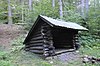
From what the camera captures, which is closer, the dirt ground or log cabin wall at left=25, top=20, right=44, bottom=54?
log cabin wall at left=25, top=20, right=44, bottom=54

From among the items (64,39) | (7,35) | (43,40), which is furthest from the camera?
(7,35)

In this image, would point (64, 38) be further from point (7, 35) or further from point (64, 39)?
point (7, 35)

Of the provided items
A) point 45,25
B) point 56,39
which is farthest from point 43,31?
point 56,39

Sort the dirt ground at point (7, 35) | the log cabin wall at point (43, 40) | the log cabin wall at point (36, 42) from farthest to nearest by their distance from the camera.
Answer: the dirt ground at point (7, 35) → the log cabin wall at point (36, 42) → the log cabin wall at point (43, 40)

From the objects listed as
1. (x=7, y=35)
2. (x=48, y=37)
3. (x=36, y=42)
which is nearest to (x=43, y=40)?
(x=48, y=37)

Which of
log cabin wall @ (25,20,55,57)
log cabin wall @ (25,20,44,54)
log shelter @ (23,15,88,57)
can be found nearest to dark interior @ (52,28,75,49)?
log shelter @ (23,15,88,57)

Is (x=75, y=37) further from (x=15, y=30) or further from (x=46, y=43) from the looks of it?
(x=15, y=30)

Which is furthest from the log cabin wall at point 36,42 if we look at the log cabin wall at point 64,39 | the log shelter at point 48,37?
the log cabin wall at point 64,39

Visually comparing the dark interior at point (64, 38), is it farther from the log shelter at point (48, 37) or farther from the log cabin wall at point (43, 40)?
the log cabin wall at point (43, 40)

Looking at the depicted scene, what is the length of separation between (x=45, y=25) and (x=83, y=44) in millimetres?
6066

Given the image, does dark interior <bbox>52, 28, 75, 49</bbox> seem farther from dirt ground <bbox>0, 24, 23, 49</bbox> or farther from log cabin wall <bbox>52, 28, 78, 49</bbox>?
dirt ground <bbox>0, 24, 23, 49</bbox>

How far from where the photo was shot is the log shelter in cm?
1079

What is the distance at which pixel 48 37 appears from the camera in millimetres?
10930

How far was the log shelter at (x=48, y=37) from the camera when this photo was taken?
1079cm
